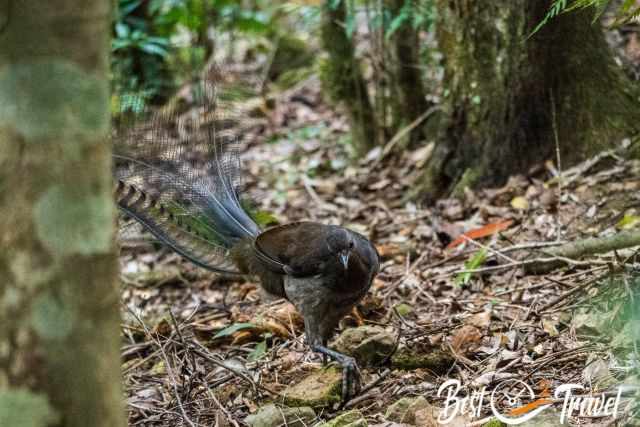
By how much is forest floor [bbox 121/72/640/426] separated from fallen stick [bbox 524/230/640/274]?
5cm

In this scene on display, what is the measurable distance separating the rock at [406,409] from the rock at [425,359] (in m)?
0.48

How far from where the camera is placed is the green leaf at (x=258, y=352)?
→ 400 centimetres

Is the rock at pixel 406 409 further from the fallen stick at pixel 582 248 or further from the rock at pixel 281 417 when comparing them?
the fallen stick at pixel 582 248

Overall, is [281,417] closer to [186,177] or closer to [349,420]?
[349,420]

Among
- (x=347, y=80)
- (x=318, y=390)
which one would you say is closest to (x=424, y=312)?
(x=318, y=390)

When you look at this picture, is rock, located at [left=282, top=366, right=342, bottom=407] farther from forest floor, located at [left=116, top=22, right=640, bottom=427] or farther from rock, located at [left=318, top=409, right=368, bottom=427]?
rock, located at [left=318, top=409, right=368, bottom=427]

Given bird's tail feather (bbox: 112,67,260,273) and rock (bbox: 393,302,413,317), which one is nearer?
bird's tail feather (bbox: 112,67,260,273)

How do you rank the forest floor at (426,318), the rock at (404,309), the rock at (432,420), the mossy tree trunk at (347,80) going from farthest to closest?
the mossy tree trunk at (347,80) < the rock at (404,309) < the forest floor at (426,318) < the rock at (432,420)

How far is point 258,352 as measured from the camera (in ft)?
13.2

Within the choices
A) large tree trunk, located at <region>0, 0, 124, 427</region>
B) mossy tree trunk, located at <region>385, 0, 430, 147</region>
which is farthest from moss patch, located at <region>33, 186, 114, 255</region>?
mossy tree trunk, located at <region>385, 0, 430, 147</region>

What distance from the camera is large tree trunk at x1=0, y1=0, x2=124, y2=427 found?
1763 millimetres

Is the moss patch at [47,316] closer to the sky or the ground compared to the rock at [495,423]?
closer to the sky

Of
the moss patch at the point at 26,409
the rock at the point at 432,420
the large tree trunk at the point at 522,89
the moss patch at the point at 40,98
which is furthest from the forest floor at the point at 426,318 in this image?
the moss patch at the point at 40,98

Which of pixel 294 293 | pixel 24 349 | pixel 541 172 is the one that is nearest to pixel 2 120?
pixel 24 349
